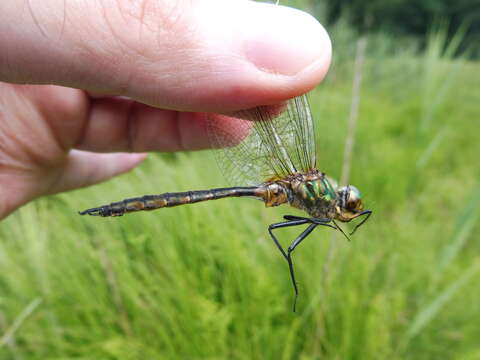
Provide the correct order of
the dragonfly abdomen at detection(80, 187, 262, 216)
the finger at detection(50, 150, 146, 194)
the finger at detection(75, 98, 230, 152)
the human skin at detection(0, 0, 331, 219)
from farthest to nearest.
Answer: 1. the finger at detection(50, 150, 146, 194)
2. the finger at detection(75, 98, 230, 152)
3. the dragonfly abdomen at detection(80, 187, 262, 216)
4. the human skin at detection(0, 0, 331, 219)

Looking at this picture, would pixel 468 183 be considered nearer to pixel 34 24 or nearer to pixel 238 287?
pixel 238 287

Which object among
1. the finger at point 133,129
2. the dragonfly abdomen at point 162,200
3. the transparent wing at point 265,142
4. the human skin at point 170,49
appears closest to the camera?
the human skin at point 170,49

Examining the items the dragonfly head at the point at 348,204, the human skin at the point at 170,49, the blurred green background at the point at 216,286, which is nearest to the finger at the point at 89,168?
the blurred green background at the point at 216,286

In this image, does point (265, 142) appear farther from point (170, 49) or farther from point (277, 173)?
point (170, 49)

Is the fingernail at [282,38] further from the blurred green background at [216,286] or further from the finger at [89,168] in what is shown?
the finger at [89,168]

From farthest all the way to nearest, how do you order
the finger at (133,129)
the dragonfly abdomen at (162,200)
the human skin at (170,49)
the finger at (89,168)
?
the finger at (89,168) < the finger at (133,129) < the dragonfly abdomen at (162,200) < the human skin at (170,49)

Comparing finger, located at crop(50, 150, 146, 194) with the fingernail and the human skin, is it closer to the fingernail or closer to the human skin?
the human skin

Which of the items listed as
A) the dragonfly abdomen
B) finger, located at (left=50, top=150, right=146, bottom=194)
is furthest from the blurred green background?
the dragonfly abdomen
